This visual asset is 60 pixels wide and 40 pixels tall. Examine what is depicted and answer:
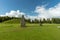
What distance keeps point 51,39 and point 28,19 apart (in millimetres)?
86890

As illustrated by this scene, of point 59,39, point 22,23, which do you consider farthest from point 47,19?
point 59,39

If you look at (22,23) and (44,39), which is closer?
(44,39)

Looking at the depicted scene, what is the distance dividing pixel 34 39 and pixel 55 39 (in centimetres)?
349

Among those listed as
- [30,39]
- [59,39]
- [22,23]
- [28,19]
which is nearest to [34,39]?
[30,39]

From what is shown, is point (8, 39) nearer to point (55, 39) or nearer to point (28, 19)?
point (55, 39)

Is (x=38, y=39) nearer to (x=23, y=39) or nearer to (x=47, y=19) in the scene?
(x=23, y=39)

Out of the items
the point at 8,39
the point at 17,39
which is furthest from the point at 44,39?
the point at 8,39

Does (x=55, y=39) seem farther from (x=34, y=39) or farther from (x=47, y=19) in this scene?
(x=47, y=19)

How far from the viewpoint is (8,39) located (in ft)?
72.8

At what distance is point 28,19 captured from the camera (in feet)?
360

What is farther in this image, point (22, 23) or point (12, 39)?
point (22, 23)

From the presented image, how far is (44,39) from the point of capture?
75.3ft

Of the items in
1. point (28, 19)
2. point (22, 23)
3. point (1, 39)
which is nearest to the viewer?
point (1, 39)

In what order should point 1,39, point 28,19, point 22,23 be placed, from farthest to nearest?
point 28,19
point 22,23
point 1,39
